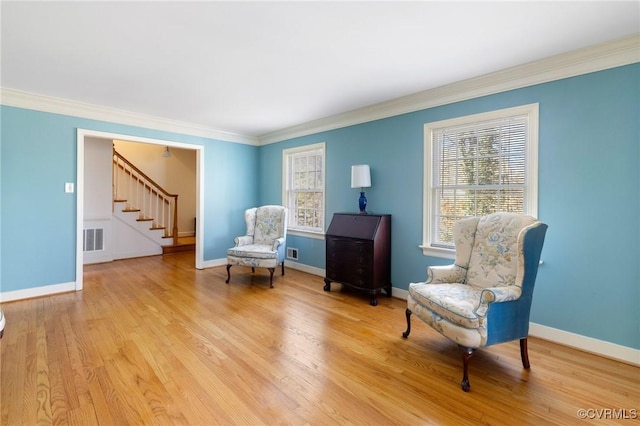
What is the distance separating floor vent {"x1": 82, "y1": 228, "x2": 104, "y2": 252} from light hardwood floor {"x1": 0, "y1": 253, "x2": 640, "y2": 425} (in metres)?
2.53

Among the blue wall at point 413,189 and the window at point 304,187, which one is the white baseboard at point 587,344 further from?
the window at point 304,187

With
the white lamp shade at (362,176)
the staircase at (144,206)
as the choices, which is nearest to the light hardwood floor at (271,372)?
the white lamp shade at (362,176)

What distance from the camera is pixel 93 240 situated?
5.64m

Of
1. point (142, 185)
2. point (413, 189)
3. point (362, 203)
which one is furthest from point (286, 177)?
point (142, 185)

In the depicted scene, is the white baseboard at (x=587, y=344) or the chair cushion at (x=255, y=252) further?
the chair cushion at (x=255, y=252)

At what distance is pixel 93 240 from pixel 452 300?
6258mm

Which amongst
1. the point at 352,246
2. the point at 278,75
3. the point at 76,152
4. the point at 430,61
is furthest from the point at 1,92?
the point at 430,61

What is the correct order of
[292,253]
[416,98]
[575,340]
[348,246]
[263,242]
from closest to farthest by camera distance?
[575,340] → [416,98] → [348,246] → [263,242] → [292,253]

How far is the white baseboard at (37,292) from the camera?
346 cm

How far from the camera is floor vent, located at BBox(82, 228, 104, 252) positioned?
554 centimetres

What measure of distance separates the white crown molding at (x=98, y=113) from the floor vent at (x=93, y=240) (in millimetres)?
2615

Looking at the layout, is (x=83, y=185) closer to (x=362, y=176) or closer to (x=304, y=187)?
(x=304, y=187)

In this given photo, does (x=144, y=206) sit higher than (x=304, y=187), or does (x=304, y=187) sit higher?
(x=304, y=187)

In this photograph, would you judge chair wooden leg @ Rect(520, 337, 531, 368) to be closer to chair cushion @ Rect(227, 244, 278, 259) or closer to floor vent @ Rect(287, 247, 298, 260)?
chair cushion @ Rect(227, 244, 278, 259)
